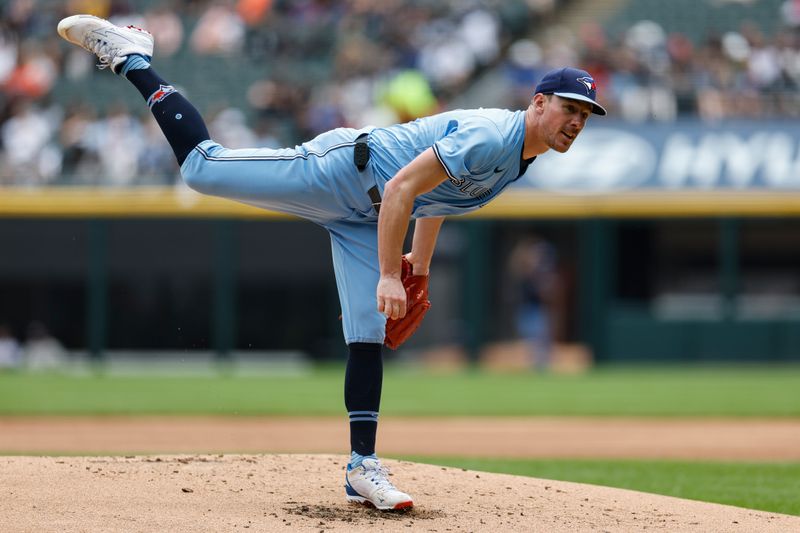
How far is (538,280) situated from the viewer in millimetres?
17641

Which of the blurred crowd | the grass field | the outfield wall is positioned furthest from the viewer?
the blurred crowd

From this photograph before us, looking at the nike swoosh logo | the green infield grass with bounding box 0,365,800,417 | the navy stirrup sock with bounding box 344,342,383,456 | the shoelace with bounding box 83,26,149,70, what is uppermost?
the nike swoosh logo

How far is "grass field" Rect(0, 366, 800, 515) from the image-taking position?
850 cm

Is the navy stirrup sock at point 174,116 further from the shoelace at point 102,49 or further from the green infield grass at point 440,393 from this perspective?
the green infield grass at point 440,393

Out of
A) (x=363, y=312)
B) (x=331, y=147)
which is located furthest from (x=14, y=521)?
(x=331, y=147)

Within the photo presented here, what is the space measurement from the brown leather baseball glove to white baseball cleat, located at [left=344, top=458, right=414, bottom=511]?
22.9 inches

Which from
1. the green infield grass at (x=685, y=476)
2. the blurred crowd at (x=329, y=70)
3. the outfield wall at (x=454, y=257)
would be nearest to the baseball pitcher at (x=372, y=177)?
the green infield grass at (x=685, y=476)

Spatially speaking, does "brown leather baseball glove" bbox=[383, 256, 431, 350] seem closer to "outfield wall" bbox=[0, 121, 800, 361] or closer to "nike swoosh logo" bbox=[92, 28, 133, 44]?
"nike swoosh logo" bbox=[92, 28, 133, 44]

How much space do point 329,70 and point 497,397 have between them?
7398 millimetres

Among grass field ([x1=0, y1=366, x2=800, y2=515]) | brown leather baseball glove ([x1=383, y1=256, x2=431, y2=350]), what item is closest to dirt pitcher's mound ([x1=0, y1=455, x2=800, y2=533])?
brown leather baseball glove ([x1=383, y1=256, x2=431, y2=350])

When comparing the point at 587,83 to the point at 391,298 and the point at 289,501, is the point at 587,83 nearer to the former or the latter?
the point at 391,298

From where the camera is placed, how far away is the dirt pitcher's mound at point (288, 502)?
16.5 ft

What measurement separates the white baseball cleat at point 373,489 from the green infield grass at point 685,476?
201cm

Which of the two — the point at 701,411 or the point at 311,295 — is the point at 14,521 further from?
the point at 311,295
